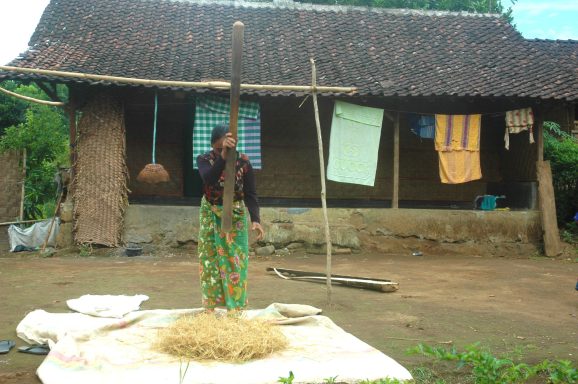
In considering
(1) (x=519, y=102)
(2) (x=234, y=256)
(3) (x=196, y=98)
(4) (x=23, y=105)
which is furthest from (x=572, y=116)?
(4) (x=23, y=105)

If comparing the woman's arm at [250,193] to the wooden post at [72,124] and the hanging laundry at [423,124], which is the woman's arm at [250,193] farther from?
the hanging laundry at [423,124]

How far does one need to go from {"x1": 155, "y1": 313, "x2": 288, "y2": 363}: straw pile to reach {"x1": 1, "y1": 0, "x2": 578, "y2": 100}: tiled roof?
262 inches

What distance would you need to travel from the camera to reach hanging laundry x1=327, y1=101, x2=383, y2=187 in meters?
10.0

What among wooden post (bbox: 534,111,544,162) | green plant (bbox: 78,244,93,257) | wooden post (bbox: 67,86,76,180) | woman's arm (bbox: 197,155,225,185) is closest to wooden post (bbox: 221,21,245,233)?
woman's arm (bbox: 197,155,225,185)

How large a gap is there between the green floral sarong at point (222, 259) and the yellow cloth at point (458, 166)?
22.6 feet

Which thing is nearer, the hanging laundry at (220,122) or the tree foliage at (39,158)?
the hanging laundry at (220,122)

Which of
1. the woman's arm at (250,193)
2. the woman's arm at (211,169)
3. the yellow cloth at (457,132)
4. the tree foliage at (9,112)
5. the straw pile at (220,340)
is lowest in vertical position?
the straw pile at (220,340)

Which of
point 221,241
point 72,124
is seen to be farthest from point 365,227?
point 221,241

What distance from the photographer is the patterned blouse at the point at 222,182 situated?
4227mm

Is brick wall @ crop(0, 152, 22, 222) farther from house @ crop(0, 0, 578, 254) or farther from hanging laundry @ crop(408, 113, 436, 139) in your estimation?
hanging laundry @ crop(408, 113, 436, 139)

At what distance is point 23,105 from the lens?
17.6 m

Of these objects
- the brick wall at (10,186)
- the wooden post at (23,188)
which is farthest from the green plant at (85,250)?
the brick wall at (10,186)

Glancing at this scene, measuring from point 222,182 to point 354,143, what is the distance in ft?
20.2

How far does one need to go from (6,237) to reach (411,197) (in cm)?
848
